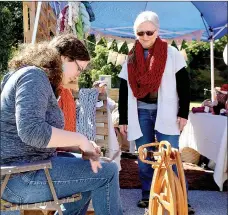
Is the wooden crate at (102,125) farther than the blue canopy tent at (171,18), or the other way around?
the blue canopy tent at (171,18)

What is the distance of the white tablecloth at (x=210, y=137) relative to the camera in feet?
11.7

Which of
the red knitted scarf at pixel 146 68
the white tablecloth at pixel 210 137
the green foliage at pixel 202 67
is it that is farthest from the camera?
the green foliage at pixel 202 67

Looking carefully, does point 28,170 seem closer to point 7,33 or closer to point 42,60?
point 42,60

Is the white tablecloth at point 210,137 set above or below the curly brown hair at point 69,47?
below

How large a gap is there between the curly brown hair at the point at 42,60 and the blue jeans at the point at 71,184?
362 millimetres

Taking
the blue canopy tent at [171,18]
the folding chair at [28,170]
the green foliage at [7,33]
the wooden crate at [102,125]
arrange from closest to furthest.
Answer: the folding chair at [28,170] → the wooden crate at [102,125] → the blue canopy tent at [171,18] → the green foliage at [7,33]

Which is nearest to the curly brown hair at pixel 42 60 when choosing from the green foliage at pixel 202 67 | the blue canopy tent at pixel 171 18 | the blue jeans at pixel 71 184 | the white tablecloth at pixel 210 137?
the blue jeans at pixel 71 184

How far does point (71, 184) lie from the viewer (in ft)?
5.96

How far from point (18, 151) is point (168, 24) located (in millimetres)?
6704

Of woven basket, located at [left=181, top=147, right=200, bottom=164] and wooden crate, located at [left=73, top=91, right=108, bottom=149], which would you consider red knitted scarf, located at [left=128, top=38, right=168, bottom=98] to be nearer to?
wooden crate, located at [left=73, top=91, right=108, bottom=149]

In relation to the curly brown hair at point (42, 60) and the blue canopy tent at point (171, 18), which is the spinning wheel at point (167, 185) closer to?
the curly brown hair at point (42, 60)

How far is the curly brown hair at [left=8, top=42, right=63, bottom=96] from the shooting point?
5.92 ft

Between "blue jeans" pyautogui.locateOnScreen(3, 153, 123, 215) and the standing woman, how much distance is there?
128cm

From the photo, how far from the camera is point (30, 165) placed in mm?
1688
